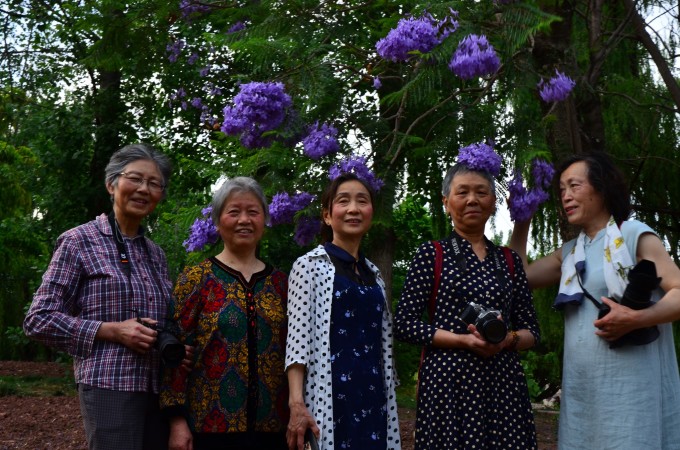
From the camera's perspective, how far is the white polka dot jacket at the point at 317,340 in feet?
11.2

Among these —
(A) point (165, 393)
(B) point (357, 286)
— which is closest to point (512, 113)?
(B) point (357, 286)

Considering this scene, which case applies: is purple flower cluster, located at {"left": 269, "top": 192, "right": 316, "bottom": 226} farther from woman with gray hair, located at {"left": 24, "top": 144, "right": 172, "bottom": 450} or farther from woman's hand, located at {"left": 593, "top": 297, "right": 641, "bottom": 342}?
woman's hand, located at {"left": 593, "top": 297, "right": 641, "bottom": 342}

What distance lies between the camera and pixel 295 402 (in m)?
3.38

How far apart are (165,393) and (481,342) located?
1249 millimetres

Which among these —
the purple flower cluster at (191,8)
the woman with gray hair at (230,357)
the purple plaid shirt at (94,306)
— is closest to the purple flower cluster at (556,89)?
the woman with gray hair at (230,357)

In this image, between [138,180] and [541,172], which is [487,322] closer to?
[541,172]

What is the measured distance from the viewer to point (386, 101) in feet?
15.1

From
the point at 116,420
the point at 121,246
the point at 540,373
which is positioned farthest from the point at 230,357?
the point at 540,373

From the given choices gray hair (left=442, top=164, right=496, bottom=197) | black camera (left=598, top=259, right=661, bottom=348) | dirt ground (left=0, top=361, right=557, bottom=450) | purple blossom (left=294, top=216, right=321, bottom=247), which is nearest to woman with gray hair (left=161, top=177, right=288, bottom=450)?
gray hair (left=442, top=164, right=496, bottom=197)

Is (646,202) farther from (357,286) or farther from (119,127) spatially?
(119,127)

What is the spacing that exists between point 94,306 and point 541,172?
6.98ft

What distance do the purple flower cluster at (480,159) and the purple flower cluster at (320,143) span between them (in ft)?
3.07

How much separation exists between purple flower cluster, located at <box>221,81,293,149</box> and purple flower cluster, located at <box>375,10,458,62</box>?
1.90ft

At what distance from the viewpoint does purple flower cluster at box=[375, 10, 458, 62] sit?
4.07 meters
